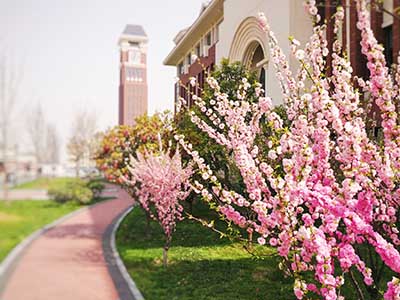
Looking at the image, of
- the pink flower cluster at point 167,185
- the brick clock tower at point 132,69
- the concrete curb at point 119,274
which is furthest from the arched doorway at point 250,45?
the brick clock tower at point 132,69

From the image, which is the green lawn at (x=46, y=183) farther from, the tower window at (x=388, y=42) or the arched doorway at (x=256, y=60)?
the arched doorway at (x=256, y=60)

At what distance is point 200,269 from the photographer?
6.25m

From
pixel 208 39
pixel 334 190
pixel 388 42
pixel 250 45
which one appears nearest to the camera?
pixel 334 190

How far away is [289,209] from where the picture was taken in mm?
2480

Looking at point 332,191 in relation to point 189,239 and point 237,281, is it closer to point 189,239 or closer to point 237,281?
point 237,281

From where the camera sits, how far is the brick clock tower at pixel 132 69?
2566mm

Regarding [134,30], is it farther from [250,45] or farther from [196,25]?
[196,25]

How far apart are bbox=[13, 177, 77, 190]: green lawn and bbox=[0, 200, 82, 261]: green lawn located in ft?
0.17

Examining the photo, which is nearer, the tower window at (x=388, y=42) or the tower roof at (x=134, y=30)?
the tower roof at (x=134, y=30)

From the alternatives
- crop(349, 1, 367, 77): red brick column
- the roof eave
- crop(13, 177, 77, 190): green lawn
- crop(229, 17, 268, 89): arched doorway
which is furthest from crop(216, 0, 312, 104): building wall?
crop(13, 177, 77, 190): green lawn

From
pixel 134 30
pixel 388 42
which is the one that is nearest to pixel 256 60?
pixel 388 42

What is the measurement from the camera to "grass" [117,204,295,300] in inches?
206

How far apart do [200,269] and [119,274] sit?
129 centimetres

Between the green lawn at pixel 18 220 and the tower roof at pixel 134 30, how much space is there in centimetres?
152
